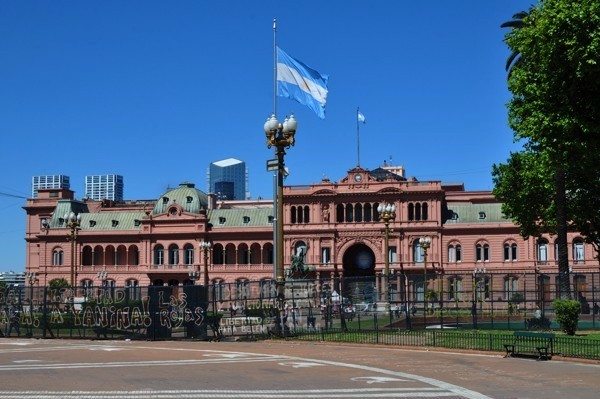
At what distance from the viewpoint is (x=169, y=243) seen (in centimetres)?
9681

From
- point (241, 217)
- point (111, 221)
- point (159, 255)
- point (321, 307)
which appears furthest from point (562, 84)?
point (111, 221)

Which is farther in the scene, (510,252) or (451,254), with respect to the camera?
(451,254)

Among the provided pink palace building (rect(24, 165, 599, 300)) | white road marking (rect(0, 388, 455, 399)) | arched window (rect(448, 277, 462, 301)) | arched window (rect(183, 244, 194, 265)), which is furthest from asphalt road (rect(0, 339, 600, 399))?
arched window (rect(183, 244, 194, 265))

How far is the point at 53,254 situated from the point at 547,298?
7853 cm

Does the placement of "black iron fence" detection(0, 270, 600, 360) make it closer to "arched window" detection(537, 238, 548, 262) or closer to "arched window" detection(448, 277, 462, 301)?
"arched window" detection(448, 277, 462, 301)

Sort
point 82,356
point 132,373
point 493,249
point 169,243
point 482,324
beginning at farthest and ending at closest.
Answer: point 169,243
point 493,249
point 482,324
point 82,356
point 132,373

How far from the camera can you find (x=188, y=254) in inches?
3792

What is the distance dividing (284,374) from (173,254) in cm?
7829

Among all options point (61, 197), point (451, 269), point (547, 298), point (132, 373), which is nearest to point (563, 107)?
point (547, 298)

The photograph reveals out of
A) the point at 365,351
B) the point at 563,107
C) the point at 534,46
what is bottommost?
the point at 365,351

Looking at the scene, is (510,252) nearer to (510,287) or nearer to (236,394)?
(510,287)

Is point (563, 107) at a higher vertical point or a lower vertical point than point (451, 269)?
higher

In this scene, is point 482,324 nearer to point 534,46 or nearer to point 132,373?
point 534,46

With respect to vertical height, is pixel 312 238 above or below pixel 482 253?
above
